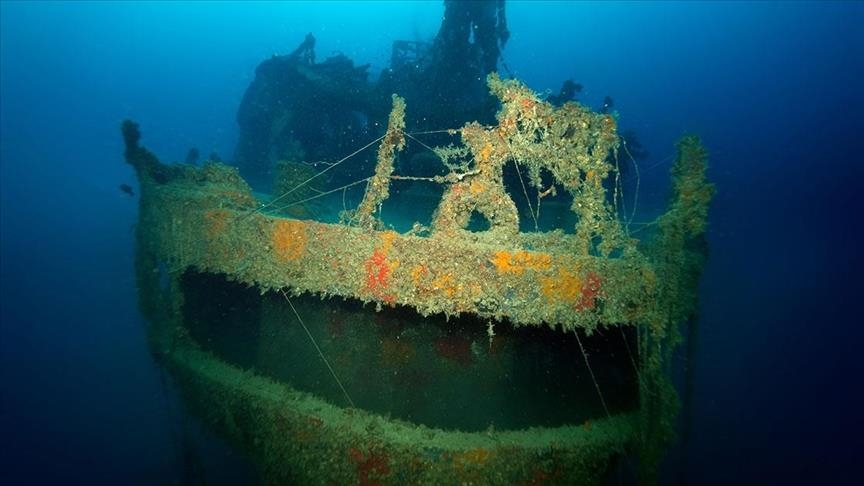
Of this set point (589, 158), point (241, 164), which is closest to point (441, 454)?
point (589, 158)

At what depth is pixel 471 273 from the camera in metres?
2.62

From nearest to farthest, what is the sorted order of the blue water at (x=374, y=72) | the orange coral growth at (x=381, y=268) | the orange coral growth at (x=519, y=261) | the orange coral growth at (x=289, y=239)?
the orange coral growth at (x=519, y=261), the orange coral growth at (x=381, y=268), the orange coral growth at (x=289, y=239), the blue water at (x=374, y=72)

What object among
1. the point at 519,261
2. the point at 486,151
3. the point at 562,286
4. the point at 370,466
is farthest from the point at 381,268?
the point at 370,466

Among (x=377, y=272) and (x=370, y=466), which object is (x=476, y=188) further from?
(x=370, y=466)

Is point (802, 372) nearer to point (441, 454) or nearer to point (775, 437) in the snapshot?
point (775, 437)

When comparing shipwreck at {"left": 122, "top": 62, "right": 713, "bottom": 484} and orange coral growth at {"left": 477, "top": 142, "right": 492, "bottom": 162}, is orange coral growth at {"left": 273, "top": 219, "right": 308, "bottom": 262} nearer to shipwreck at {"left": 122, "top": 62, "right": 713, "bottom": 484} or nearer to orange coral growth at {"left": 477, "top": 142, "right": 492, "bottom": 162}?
shipwreck at {"left": 122, "top": 62, "right": 713, "bottom": 484}

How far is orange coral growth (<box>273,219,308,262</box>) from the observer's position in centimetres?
296

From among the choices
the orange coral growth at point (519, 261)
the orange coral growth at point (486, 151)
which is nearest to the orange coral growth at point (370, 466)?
the orange coral growth at point (519, 261)

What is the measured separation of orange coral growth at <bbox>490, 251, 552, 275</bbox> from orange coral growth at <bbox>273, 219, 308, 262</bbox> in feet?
4.29

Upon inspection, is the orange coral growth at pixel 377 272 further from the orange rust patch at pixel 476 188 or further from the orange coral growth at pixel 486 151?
the orange coral growth at pixel 486 151

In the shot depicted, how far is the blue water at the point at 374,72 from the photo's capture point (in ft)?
50.5

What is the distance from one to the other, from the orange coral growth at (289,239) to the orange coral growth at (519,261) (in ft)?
4.29

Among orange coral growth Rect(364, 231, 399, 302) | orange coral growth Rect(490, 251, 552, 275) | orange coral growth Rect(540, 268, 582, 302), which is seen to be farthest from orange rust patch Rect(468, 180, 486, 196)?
orange coral growth Rect(540, 268, 582, 302)

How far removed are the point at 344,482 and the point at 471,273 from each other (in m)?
1.83
